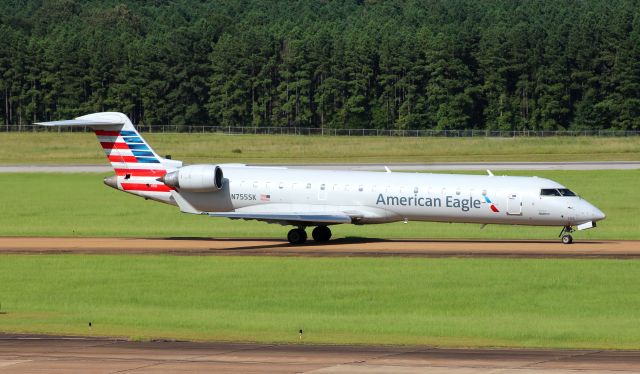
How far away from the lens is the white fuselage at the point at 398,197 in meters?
46.2

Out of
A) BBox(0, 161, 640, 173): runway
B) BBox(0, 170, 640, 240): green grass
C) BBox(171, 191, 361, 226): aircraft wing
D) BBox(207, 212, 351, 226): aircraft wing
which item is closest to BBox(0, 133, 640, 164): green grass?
BBox(0, 161, 640, 173): runway

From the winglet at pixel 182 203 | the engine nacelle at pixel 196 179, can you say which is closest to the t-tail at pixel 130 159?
the winglet at pixel 182 203

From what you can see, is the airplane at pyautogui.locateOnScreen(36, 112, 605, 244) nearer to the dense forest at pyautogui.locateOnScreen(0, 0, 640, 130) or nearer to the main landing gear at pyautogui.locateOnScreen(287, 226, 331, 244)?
the main landing gear at pyautogui.locateOnScreen(287, 226, 331, 244)

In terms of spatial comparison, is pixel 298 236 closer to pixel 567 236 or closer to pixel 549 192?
pixel 549 192

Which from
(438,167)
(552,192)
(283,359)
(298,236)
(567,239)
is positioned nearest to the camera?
(283,359)

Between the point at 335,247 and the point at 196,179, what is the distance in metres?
6.53

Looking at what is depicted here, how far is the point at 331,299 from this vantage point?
34875mm

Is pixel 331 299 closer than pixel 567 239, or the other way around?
pixel 331 299

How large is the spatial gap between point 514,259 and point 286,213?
35.0 feet

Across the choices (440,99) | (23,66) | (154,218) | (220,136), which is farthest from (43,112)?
(154,218)

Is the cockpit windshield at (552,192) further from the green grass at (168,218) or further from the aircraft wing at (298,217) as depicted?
the aircraft wing at (298,217)

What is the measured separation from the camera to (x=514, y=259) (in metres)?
41.8

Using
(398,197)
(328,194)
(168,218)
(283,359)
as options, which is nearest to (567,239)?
(398,197)

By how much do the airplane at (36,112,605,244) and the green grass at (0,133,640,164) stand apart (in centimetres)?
4749
